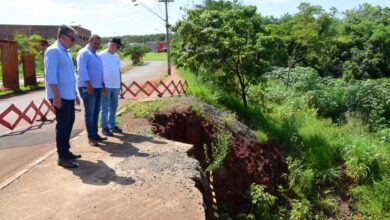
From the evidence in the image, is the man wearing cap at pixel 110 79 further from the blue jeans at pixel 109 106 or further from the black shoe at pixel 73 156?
the black shoe at pixel 73 156

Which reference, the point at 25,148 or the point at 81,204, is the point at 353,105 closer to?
the point at 25,148

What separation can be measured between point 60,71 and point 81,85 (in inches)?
43.9

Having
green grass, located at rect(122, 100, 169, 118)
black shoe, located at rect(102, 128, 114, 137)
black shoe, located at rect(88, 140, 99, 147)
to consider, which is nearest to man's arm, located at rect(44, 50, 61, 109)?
black shoe, located at rect(88, 140, 99, 147)

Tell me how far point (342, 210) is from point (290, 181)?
1473 millimetres

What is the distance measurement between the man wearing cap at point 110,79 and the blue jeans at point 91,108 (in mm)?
495

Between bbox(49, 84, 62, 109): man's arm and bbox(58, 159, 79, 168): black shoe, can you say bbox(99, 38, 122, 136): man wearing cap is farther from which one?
bbox(49, 84, 62, 109): man's arm

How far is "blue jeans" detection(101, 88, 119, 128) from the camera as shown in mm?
8117

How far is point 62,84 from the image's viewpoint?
6137 mm

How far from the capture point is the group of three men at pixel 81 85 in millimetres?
6008

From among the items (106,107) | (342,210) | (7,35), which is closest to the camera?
(106,107)

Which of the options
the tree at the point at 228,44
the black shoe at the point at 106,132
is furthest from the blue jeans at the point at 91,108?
the tree at the point at 228,44

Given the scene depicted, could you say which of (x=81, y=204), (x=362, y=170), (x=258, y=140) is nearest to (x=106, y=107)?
(x=81, y=204)

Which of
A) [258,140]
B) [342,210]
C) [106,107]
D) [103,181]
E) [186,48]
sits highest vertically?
[186,48]

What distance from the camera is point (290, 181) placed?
10703mm
